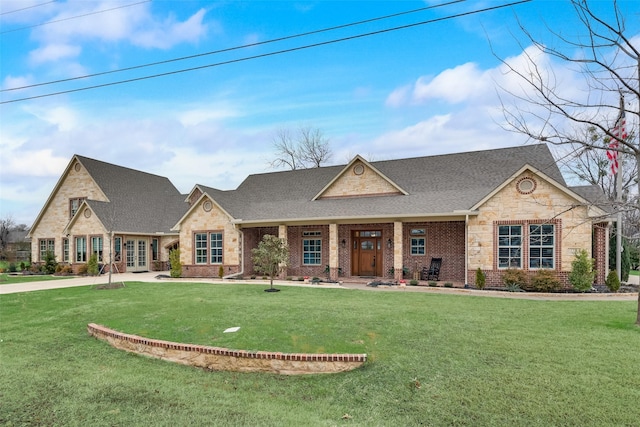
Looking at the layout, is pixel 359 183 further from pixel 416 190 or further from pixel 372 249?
pixel 372 249

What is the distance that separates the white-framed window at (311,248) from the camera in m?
19.2

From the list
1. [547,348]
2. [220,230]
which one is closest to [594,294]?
[547,348]

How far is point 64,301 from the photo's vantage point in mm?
12250

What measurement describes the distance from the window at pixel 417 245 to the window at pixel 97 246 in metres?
19.7

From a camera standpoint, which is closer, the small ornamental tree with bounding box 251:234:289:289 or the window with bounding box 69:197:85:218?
the small ornamental tree with bounding box 251:234:289:289

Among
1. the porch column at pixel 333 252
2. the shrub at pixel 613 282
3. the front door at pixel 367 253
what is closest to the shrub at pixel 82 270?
the porch column at pixel 333 252

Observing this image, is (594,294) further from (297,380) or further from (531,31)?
(297,380)

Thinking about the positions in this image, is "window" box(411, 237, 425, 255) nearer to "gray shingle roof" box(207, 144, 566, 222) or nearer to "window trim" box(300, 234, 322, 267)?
"gray shingle roof" box(207, 144, 566, 222)

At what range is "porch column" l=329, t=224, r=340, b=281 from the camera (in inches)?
680

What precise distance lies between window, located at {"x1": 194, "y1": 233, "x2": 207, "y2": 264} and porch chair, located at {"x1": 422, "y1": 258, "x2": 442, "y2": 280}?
1191 cm

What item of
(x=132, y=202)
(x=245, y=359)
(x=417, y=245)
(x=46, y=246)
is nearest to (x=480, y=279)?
(x=417, y=245)

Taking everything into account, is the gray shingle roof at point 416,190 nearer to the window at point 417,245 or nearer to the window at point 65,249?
the window at point 417,245

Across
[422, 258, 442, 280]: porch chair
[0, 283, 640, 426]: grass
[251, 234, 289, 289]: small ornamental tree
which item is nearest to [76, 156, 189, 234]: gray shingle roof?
[251, 234, 289, 289]: small ornamental tree

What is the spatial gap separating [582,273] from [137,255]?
82.5ft
